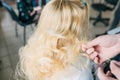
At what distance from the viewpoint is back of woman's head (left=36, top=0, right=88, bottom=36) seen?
2.98 ft

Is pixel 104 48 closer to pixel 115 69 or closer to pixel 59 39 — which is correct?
pixel 115 69

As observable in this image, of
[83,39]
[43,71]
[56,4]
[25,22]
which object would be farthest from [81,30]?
[25,22]

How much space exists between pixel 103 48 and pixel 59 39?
14.4 inches

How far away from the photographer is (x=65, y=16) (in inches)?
35.6

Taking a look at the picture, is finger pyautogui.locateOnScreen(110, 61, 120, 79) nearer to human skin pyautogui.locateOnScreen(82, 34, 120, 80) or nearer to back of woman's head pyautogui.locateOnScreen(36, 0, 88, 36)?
human skin pyautogui.locateOnScreen(82, 34, 120, 80)

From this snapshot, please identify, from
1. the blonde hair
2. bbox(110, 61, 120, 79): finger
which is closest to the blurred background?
the blonde hair

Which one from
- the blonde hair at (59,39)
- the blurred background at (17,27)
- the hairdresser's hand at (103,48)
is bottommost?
the blurred background at (17,27)

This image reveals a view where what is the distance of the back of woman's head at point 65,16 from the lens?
91cm

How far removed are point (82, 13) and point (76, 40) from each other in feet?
0.55

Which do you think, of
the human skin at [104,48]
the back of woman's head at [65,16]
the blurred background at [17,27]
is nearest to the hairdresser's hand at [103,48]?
the human skin at [104,48]

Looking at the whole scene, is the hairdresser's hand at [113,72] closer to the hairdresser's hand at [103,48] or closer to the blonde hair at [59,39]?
the hairdresser's hand at [103,48]

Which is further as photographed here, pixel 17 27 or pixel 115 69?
pixel 17 27

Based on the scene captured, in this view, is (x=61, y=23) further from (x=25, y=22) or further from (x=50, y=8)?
(x=25, y=22)

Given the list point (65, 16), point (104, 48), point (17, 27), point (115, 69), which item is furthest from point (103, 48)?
point (17, 27)
